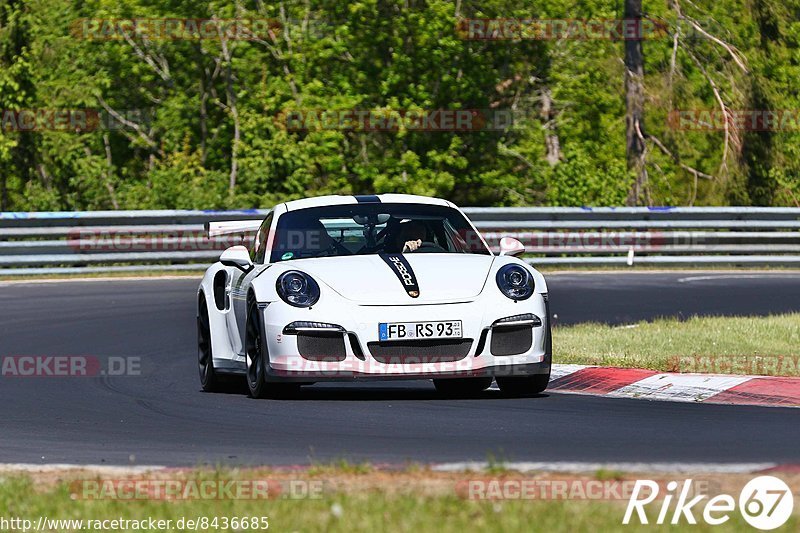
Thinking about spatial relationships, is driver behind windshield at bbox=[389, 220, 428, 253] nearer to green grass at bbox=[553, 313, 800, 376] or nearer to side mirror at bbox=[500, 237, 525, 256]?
side mirror at bbox=[500, 237, 525, 256]

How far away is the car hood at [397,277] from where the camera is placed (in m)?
9.58

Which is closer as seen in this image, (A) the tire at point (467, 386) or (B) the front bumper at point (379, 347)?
(B) the front bumper at point (379, 347)

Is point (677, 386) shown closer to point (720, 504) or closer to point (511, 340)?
point (511, 340)

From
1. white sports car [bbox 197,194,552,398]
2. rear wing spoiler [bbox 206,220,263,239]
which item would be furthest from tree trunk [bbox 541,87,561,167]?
white sports car [bbox 197,194,552,398]

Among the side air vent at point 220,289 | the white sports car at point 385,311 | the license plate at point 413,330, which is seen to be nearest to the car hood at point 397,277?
the white sports car at point 385,311

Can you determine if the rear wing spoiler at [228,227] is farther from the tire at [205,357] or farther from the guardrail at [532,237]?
the guardrail at [532,237]

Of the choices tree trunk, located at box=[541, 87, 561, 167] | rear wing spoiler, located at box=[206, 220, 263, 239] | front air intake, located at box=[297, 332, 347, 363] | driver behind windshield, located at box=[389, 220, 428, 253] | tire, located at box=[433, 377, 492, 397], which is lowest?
tree trunk, located at box=[541, 87, 561, 167]

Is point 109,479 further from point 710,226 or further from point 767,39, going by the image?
point 767,39

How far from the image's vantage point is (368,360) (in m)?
9.55

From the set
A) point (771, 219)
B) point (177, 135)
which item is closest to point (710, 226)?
point (771, 219)

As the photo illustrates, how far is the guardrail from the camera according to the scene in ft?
76.3

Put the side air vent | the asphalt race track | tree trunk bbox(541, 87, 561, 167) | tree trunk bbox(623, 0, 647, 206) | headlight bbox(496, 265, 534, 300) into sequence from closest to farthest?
the asphalt race track, headlight bbox(496, 265, 534, 300), the side air vent, tree trunk bbox(623, 0, 647, 206), tree trunk bbox(541, 87, 561, 167)

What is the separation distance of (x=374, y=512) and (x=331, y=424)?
3.14 meters

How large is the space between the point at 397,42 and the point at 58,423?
24424mm
